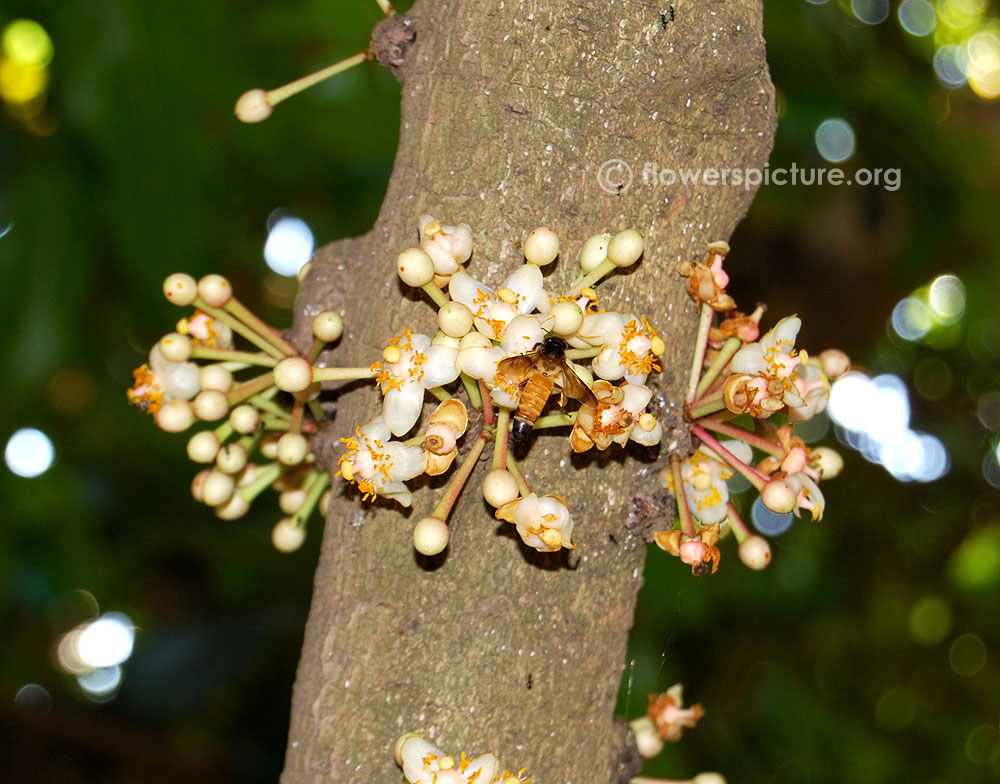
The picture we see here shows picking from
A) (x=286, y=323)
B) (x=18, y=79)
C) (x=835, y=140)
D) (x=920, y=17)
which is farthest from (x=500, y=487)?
(x=920, y=17)

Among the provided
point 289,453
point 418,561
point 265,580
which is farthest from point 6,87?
point 418,561

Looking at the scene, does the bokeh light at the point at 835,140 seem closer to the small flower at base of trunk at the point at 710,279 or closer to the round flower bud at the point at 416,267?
the small flower at base of trunk at the point at 710,279

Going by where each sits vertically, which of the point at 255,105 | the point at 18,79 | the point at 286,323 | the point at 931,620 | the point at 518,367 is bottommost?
the point at 518,367

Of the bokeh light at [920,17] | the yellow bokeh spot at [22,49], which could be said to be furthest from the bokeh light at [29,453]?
the bokeh light at [920,17]

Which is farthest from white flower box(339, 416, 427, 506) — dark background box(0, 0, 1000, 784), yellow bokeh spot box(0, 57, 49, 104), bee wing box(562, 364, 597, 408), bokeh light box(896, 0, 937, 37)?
bokeh light box(896, 0, 937, 37)

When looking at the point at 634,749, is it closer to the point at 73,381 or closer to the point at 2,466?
the point at 2,466

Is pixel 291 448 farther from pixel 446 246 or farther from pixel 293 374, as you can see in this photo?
pixel 446 246
